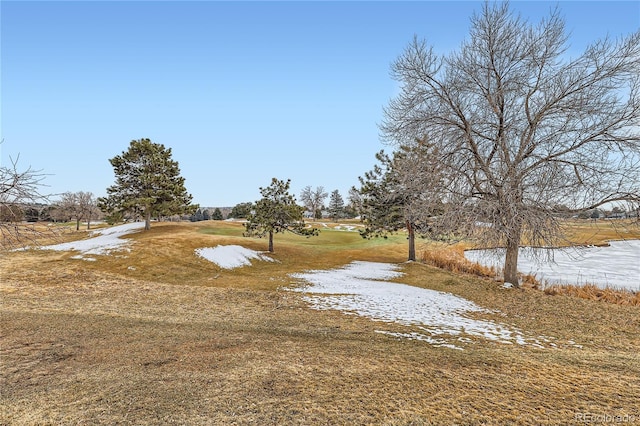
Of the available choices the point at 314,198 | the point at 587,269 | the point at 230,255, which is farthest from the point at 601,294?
the point at 314,198

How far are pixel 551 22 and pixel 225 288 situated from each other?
50.2ft

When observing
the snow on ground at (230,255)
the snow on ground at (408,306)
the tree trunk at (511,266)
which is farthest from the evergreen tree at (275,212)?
the tree trunk at (511,266)

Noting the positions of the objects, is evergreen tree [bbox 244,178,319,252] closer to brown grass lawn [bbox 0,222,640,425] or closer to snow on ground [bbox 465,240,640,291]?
brown grass lawn [bbox 0,222,640,425]

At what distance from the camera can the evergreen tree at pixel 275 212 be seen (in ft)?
63.3

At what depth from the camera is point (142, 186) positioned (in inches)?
969

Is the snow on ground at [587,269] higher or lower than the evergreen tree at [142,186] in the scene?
lower

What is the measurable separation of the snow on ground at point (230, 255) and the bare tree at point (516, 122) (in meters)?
11.0

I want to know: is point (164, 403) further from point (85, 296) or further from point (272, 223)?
point (272, 223)

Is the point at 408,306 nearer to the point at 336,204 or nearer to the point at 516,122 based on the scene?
the point at 516,122

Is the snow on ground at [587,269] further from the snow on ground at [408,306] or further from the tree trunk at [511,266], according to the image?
the snow on ground at [408,306]

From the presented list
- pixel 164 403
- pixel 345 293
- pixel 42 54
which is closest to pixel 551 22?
pixel 345 293

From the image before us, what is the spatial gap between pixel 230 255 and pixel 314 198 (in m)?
67.6

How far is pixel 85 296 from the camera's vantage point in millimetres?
9398

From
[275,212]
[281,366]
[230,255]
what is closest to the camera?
[281,366]
